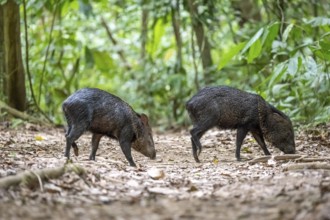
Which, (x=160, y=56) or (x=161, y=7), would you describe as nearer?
(x=161, y=7)

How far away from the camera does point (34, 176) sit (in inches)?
155

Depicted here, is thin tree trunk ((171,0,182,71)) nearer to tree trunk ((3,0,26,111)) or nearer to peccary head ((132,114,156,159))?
tree trunk ((3,0,26,111))

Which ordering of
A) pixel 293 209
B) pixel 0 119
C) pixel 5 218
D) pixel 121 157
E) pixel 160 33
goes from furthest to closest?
pixel 160 33 < pixel 0 119 < pixel 121 157 < pixel 293 209 < pixel 5 218

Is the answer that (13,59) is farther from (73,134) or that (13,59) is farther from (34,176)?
(34,176)

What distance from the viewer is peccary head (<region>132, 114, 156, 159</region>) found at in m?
6.82

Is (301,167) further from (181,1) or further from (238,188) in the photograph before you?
(181,1)

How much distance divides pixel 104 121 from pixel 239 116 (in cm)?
189

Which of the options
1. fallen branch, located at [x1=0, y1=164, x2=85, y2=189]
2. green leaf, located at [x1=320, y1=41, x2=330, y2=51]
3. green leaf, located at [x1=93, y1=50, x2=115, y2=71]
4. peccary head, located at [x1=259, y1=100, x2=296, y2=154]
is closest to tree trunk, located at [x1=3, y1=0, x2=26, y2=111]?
green leaf, located at [x1=93, y1=50, x2=115, y2=71]

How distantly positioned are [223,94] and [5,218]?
15.3ft

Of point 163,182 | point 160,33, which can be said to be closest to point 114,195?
point 163,182

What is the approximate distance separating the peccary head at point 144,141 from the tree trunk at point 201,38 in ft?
14.1

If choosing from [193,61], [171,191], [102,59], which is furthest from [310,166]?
[102,59]

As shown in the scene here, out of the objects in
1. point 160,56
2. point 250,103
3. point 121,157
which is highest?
point 160,56

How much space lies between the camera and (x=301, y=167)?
16.2ft
